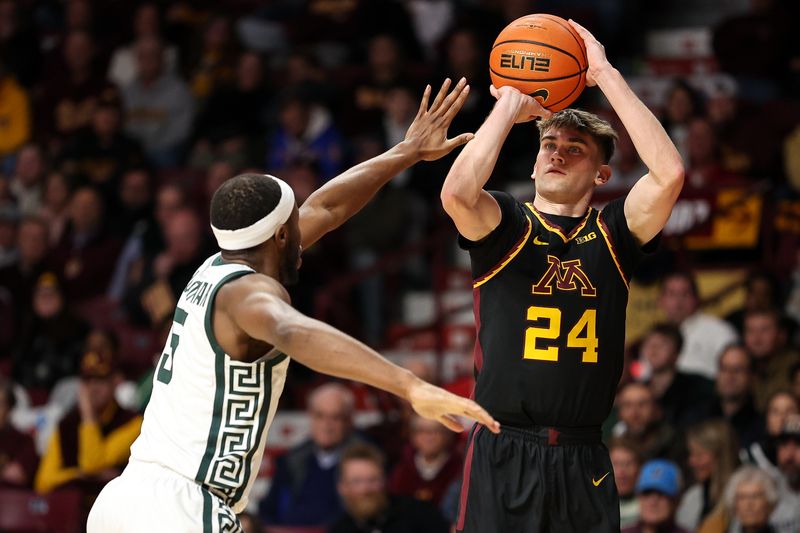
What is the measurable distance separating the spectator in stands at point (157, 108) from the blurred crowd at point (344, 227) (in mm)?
26

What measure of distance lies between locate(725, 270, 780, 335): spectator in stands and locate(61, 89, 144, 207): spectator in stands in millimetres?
6859

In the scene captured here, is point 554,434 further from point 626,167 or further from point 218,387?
point 626,167

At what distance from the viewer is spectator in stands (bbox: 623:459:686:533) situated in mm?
9227

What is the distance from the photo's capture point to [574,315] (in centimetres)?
596

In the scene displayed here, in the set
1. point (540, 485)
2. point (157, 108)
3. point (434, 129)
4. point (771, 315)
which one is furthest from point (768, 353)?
point (157, 108)

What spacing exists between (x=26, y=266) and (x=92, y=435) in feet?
11.8

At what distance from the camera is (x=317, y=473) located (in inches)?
415

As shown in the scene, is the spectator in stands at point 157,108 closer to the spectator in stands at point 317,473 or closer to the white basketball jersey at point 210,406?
the spectator in stands at point 317,473

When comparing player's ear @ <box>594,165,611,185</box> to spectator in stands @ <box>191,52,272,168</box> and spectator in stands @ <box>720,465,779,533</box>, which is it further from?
spectator in stands @ <box>191,52,272,168</box>

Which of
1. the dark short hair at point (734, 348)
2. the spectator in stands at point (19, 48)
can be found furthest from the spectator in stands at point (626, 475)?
→ the spectator in stands at point (19, 48)

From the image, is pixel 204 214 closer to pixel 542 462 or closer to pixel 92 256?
pixel 92 256

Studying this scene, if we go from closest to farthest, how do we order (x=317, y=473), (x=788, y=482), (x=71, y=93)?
1. (x=788, y=482)
2. (x=317, y=473)
3. (x=71, y=93)

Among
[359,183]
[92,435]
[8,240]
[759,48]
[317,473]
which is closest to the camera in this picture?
[359,183]

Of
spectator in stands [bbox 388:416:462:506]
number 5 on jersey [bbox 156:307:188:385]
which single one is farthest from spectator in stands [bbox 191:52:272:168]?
number 5 on jersey [bbox 156:307:188:385]
